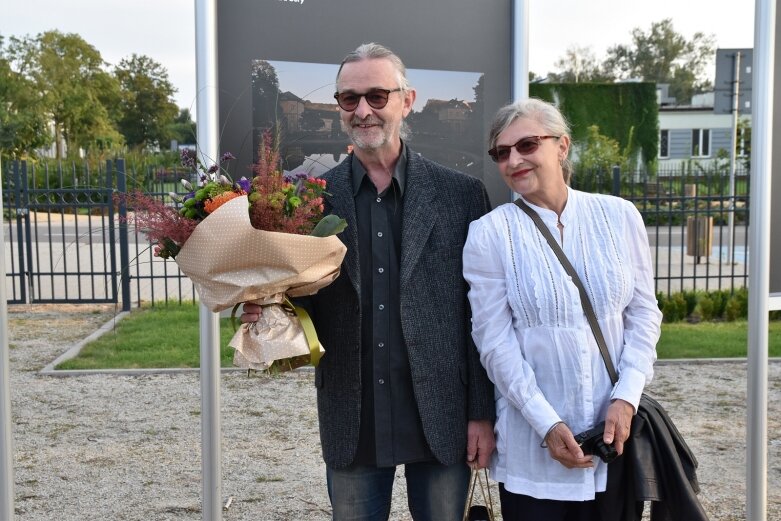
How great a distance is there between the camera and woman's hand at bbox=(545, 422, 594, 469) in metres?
2.27

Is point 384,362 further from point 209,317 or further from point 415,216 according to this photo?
point 209,317

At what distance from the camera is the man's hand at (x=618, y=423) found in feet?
7.50

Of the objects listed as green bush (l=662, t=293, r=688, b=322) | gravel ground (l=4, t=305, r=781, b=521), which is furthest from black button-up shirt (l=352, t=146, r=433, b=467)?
green bush (l=662, t=293, r=688, b=322)

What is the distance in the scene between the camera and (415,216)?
2.46 meters

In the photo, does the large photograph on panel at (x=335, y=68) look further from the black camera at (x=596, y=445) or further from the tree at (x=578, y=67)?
the tree at (x=578, y=67)

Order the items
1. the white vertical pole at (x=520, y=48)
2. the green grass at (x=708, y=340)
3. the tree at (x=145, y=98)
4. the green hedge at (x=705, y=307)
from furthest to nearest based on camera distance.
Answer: the tree at (x=145, y=98)
the green hedge at (x=705, y=307)
the green grass at (x=708, y=340)
the white vertical pole at (x=520, y=48)

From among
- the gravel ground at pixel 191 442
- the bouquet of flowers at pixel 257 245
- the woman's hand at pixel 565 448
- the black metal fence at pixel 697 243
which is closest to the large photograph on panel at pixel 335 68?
the bouquet of flowers at pixel 257 245

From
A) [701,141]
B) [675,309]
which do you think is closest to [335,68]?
[675,309]

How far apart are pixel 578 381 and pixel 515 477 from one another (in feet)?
1.08

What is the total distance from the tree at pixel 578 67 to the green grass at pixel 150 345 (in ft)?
132

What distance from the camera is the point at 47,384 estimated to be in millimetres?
7680

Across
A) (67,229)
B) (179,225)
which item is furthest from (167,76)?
(179,225)

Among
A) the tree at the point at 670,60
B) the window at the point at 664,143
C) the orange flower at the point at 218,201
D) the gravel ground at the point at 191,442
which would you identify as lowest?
the gravel ground at the point at 191,442

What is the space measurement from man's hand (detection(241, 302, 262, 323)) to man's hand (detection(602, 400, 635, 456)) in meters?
1.00
